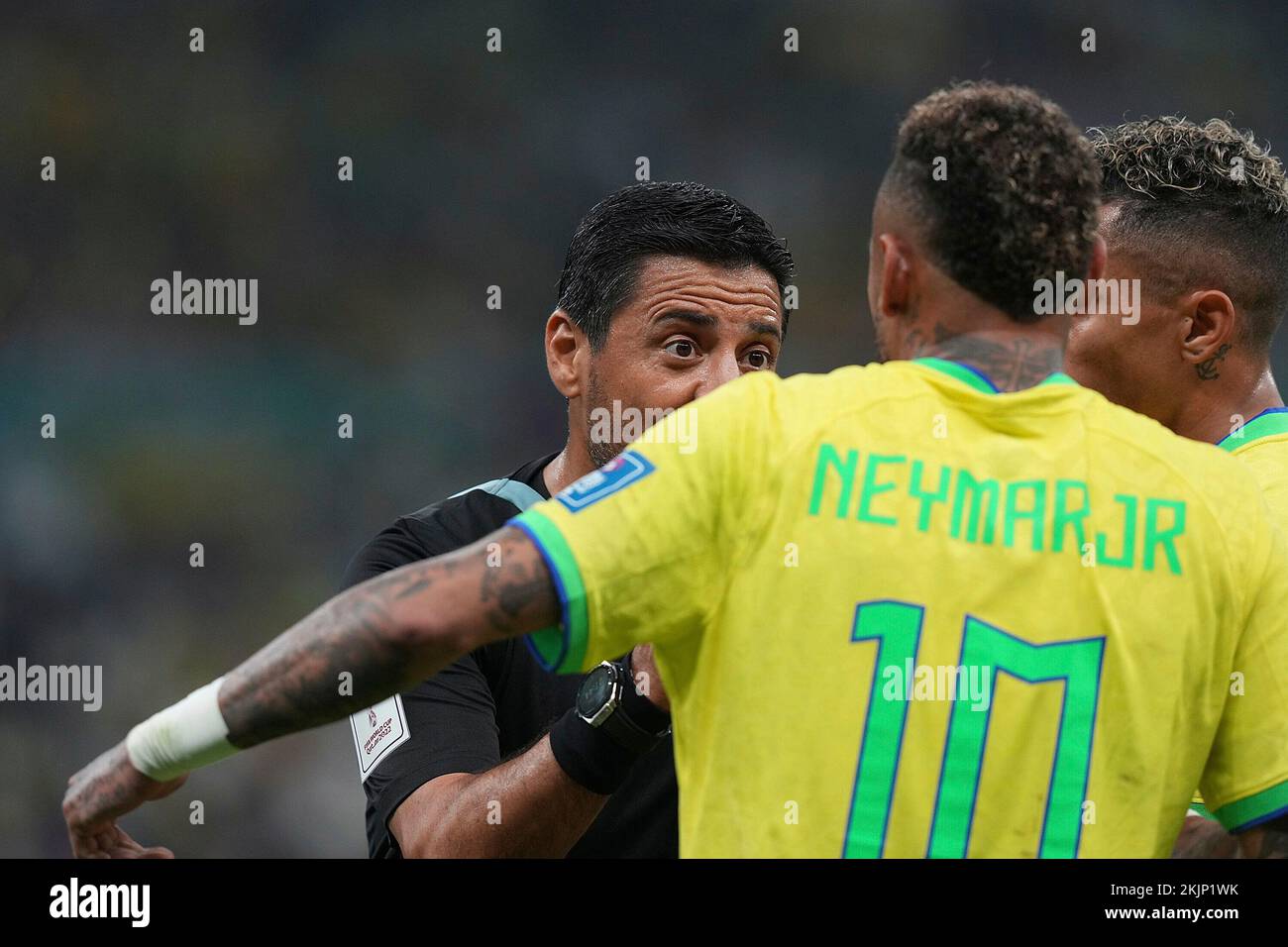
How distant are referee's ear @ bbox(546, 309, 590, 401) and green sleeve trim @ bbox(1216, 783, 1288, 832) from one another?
1967mm

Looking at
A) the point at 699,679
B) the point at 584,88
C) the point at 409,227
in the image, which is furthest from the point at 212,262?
the point at 699,679

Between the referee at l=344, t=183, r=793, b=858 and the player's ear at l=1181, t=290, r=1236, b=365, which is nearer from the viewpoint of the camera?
the referee at l=344, t=183, r=793, b=858

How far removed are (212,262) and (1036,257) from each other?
6999 mm

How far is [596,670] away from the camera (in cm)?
259

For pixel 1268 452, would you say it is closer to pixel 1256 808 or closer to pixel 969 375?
pixel 1256 808

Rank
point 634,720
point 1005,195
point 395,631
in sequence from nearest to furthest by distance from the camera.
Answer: point 395,631, point 1005,195, point 634,720

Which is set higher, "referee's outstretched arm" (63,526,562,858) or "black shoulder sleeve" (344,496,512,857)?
"referee's outstretched arm" (63,526,562,858)

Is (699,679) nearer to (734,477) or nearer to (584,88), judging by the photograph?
(734,477)

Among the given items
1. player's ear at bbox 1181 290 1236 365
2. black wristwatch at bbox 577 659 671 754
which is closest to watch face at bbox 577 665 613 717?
black wristwatch at bbox 577 659 671 754

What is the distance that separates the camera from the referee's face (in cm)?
346

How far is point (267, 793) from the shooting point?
7473mm

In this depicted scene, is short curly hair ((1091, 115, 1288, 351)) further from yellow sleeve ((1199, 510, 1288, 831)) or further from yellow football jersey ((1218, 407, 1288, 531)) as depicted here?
yellow sleeve ((1199, 510, 1288, 831))

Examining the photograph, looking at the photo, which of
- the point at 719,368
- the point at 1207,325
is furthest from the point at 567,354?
the point at 1207,325

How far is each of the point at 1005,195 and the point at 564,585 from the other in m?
0.80
